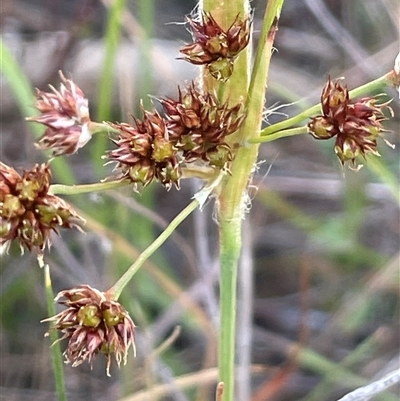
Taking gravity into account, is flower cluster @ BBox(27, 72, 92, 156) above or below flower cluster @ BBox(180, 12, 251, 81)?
below

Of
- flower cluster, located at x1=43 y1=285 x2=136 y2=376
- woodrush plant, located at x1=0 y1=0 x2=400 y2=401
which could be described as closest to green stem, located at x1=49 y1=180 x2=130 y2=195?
woodrush plant, located at x1=0 y1=0 x2=400 y2=401

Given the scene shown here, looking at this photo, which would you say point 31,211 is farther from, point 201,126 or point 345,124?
point 345,124

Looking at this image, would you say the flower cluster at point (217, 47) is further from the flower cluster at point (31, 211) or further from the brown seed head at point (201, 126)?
the flower cluster at point (31, 211)

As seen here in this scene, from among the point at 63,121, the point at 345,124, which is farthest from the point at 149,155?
the point at 345,124

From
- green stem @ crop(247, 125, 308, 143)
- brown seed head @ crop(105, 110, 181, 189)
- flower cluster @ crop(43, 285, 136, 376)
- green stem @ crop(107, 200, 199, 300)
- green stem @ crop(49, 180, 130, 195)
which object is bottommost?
flower cluster @ crop(43, 285, 136, 376)

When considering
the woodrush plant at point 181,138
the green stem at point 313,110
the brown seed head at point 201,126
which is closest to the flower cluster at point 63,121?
the woodrush plant at point 181,138

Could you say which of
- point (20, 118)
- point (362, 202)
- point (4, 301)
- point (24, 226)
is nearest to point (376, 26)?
point (362, 202)

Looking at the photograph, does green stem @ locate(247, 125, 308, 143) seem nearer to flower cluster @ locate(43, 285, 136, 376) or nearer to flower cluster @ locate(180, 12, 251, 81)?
flower cluster @ locate(180, 12, 251, 81)

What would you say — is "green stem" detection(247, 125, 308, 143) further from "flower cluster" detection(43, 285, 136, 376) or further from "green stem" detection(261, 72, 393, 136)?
"flower cluster" detection(43, 285, 136, 376)
